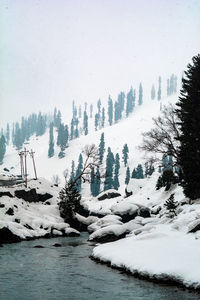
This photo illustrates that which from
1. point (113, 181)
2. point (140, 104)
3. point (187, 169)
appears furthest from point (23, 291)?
point (140, 104)

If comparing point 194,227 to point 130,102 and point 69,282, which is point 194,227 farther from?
point 130,102

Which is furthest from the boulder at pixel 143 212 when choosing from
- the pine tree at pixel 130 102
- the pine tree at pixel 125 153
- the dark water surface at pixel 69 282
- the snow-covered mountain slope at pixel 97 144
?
the pine tree at pixel 130 102

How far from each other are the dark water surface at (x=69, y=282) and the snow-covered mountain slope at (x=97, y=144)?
3449 inches

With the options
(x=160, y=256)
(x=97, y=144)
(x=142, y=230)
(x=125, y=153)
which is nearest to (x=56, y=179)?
(x=97, y=144)

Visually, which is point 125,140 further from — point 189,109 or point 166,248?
point 166,248

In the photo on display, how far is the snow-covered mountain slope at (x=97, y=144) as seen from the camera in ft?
396

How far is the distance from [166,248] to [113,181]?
83.4 metres

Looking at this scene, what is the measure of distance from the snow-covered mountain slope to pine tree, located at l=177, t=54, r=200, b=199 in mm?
77485

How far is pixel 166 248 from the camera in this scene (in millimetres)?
12984

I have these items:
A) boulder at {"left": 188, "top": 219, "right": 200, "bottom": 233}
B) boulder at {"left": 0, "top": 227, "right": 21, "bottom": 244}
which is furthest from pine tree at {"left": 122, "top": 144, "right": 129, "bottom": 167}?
boulder at {"left": 188, "top": 219, "right": 200, "bottom": 233}

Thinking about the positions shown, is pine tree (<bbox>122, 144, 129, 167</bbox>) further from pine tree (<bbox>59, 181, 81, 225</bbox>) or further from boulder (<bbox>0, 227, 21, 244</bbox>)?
boulder (<bbox>0, 227, 21, 244</bbox>)

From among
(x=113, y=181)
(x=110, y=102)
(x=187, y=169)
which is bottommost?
(x=113, y=181)

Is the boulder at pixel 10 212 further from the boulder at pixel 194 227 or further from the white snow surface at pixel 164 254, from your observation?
the boulder at pixel 194 227

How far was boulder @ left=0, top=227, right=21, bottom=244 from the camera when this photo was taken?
22342mm
